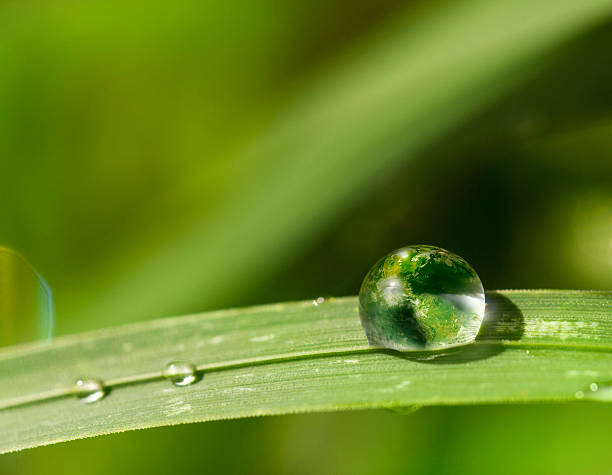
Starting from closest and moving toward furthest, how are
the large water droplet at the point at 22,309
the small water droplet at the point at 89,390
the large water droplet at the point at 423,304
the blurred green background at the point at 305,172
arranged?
1. the large water droplet at the point at 423,304
2. the small water droplet at the point at 89,390
3. the blurred green background at the point at 305,172
4. the large water droplet at the point at 22,309

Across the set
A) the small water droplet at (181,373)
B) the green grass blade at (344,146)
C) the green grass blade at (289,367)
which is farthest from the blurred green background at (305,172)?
the small water droplet at (181,373)

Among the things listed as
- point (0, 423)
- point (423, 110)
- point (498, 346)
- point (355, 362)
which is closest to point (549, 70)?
point (423, 110)

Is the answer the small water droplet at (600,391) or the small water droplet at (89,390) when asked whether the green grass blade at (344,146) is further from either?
the small water droplet at (600,391)

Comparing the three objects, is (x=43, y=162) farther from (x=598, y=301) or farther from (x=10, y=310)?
(x=598, y=301)

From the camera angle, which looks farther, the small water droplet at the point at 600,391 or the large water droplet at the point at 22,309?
the large water droplet at the point at 22,309

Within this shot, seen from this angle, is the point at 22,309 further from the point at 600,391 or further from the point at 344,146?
the point at 600,391

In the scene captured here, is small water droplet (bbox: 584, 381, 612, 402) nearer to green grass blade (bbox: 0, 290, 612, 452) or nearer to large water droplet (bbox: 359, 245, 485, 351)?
green grass blade (bbox: 0, 290, 612, 452)
